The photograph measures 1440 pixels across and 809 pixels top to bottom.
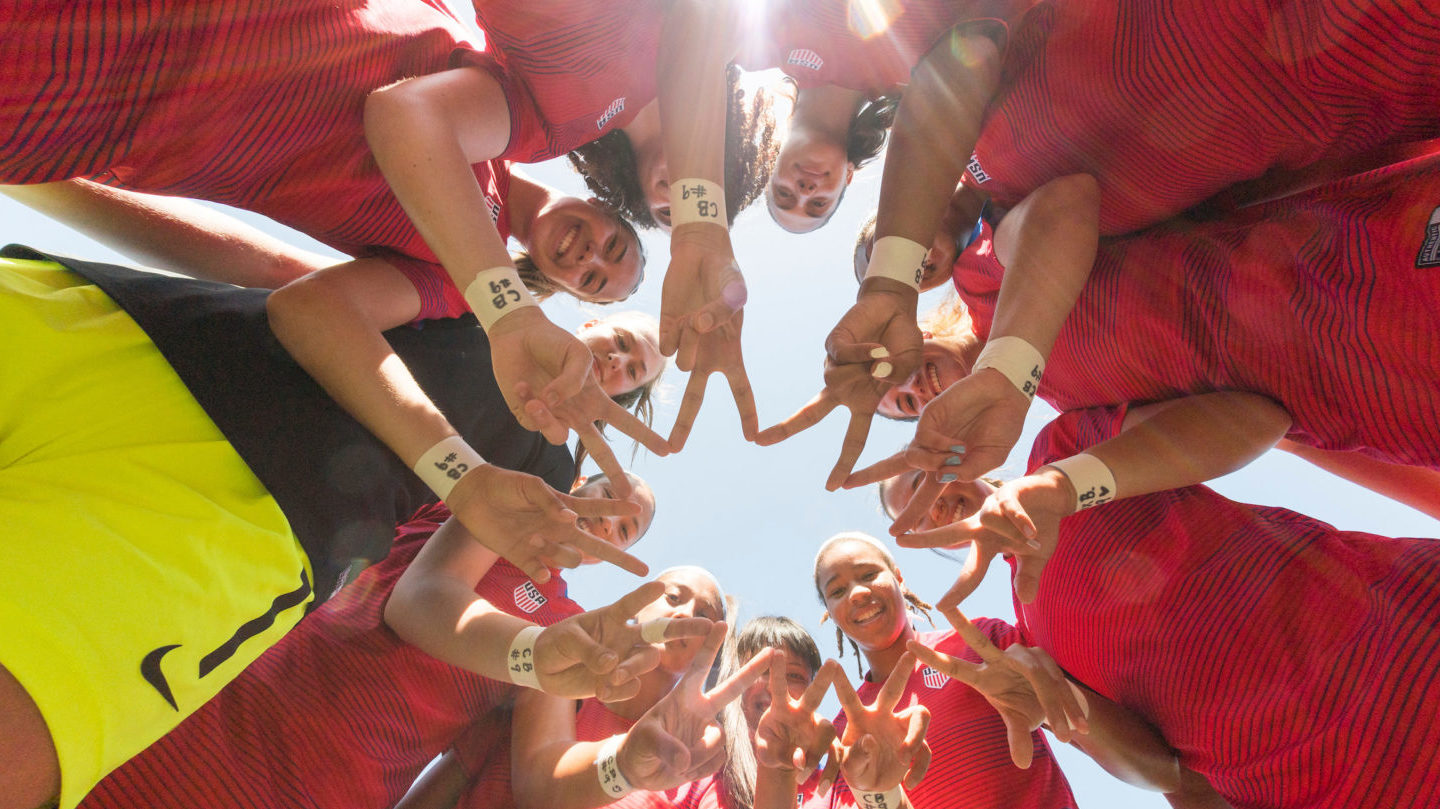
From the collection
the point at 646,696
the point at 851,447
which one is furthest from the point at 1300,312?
the point at 646,696

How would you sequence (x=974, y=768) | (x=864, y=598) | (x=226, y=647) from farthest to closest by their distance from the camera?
(x=864, y=598) < (x=974, y=768) < (x=226, y=647)

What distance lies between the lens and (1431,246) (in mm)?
1195

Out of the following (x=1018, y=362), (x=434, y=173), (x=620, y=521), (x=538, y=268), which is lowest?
(x=620, y=521)

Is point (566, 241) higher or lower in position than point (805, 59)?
lower

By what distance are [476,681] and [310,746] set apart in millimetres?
429

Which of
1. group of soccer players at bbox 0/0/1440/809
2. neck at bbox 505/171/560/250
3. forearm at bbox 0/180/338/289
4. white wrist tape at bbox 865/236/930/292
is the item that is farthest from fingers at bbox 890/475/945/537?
forearm at bbox 0/180/338/289

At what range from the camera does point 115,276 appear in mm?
1400

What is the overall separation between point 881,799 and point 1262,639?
97 centimetres

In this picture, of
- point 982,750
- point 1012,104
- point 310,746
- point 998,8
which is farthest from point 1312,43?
point 310,746

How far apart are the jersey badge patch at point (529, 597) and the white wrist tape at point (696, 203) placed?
4.29 ft

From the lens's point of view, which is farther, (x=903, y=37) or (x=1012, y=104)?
(x=903, y=37)

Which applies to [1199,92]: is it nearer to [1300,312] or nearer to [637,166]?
[1300,312]

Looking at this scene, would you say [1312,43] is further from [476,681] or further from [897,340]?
[476,681]

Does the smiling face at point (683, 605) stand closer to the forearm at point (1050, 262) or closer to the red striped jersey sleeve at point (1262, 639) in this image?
the red striped jersey sleeve at point (1262, 639)
